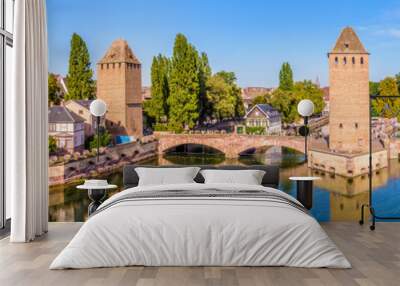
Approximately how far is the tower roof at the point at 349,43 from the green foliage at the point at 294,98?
0.60m

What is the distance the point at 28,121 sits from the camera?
5555mm

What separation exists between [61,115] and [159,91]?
135 cm

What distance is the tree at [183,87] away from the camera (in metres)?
7.46

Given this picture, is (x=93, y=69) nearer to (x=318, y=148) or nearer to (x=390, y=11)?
(x=318, y=148)

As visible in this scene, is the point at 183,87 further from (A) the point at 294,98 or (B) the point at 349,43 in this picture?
(B) the point at 349,43

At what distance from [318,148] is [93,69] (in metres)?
3.19

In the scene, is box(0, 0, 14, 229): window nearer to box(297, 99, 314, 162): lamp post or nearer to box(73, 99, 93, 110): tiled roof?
box(73, 99, 93, 110): tiled roof

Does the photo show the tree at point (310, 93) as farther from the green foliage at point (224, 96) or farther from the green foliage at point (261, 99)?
the green foliage at point (224, 96)

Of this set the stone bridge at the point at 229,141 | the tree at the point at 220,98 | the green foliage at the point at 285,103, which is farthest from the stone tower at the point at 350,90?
the tree at the point at 220,98

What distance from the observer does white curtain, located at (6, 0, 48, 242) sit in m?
5.45

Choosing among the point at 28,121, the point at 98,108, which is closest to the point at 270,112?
the point at 98,108

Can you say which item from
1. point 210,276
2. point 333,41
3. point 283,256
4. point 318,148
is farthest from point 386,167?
point 210,276

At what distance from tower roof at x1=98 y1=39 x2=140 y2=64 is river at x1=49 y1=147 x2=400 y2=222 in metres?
1.42

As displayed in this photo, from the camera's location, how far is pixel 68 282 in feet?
12.7
